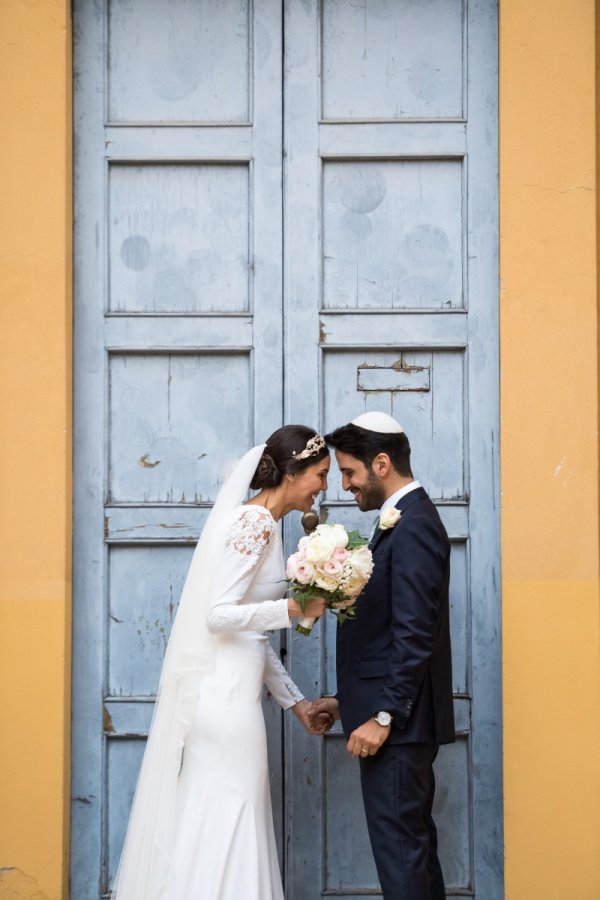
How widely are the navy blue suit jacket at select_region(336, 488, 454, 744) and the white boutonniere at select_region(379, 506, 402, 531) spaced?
0.02 m

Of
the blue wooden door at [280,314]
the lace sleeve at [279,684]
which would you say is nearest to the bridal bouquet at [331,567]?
the lace sleeve at [279,684]

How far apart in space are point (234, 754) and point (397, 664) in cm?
70

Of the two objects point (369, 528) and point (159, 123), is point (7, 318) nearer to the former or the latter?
point (159, 123)

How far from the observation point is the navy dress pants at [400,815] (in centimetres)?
387

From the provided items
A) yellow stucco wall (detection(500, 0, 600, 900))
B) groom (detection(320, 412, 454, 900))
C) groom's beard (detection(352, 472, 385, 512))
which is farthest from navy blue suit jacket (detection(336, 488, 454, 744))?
yellow stucco wall (detection(500, 0, 600, 900))

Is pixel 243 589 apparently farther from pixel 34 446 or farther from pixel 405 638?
pixel 34 446

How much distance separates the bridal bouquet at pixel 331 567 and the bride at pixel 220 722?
4.2 inches

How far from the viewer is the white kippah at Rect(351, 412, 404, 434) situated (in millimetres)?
4223

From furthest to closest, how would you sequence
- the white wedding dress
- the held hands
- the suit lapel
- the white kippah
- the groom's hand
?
the held hands
the white kippah
the suit lapel
the white wedding dress
the groom's hand

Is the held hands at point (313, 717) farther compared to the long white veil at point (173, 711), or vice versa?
the held hands at point (313, 717)

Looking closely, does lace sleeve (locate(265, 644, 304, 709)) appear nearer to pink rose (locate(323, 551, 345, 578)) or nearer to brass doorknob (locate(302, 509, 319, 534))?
brass doorknob (locate(302, 509, 319, 534))

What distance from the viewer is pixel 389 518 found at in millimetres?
4074

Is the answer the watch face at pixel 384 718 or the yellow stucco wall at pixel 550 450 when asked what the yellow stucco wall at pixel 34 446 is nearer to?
the watch face at pixel 384 718

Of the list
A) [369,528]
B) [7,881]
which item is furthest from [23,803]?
[369,528]
